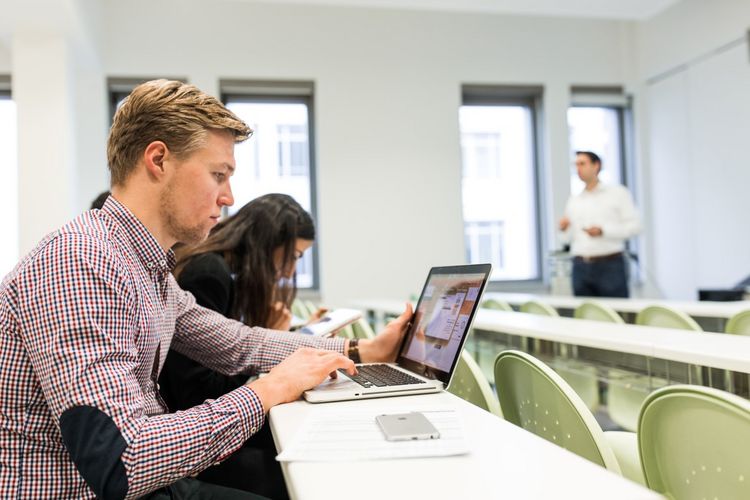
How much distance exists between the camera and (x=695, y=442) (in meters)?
0.95

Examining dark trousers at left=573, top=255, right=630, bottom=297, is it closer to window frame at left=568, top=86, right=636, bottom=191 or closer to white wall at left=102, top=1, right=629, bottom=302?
white wall at left=102, top=1, right=629, bottom=302

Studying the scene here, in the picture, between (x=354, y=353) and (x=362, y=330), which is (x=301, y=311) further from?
(x=354, y=353)

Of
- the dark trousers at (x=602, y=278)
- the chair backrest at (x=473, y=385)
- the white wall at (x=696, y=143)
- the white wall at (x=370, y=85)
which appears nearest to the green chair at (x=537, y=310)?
the chair backrest at (x=473, y=385)

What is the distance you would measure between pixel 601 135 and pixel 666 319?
4.85 meters

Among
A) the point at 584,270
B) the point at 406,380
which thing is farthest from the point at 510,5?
the point at 406,380

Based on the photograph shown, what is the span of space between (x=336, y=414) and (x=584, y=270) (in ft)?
14.6

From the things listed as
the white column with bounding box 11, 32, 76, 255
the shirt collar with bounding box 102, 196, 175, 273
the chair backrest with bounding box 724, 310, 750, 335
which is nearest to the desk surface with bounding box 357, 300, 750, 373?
the chair backrest with bounding box 724, 310, 750, 335

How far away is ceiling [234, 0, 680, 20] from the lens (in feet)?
18.8

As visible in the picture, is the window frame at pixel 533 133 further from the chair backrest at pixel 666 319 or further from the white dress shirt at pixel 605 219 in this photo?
the chair backrest at pixel 666 319

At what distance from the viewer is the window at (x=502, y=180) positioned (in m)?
6.80

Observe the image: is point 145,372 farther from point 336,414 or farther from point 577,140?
point 577,140

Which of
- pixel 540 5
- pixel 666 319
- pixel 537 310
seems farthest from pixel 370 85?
pixel 666 319

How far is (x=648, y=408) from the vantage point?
1.01 m

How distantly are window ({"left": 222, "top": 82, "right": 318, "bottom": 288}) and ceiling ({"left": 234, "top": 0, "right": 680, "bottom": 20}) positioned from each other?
93cm
